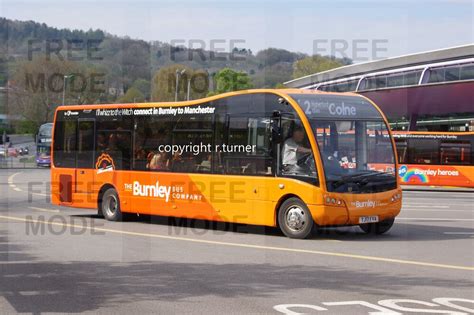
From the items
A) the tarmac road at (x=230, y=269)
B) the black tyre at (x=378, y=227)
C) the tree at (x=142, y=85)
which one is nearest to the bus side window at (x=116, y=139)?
the tarmac road at (x=230, y=269)

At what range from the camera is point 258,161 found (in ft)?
52.9

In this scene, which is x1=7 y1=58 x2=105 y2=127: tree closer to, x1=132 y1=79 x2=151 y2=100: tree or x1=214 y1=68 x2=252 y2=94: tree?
x1=214 y1=68 x2=252 y2=94: tree

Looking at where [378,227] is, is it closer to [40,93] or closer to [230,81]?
[40,93]

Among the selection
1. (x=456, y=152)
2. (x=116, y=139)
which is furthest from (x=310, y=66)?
(x=116, y=139)

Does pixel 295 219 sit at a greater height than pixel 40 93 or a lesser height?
lesser

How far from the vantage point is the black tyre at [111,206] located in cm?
1964

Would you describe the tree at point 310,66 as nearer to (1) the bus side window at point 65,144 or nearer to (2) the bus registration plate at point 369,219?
(1) the bus side window at point 65,144

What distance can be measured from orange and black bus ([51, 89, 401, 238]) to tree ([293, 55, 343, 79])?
331ft

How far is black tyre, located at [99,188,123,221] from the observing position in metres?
19.6

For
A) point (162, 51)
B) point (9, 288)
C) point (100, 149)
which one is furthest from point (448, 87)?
point (162, 51)

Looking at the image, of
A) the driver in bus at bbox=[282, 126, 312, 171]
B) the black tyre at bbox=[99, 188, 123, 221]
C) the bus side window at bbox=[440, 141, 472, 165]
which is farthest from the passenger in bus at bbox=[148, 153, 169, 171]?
the bus side window at bbox=[440, 141, 472, 165]

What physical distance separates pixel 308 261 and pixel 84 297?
4.20m

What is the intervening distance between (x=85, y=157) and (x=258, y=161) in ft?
20.7

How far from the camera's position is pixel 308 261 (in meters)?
12.1
